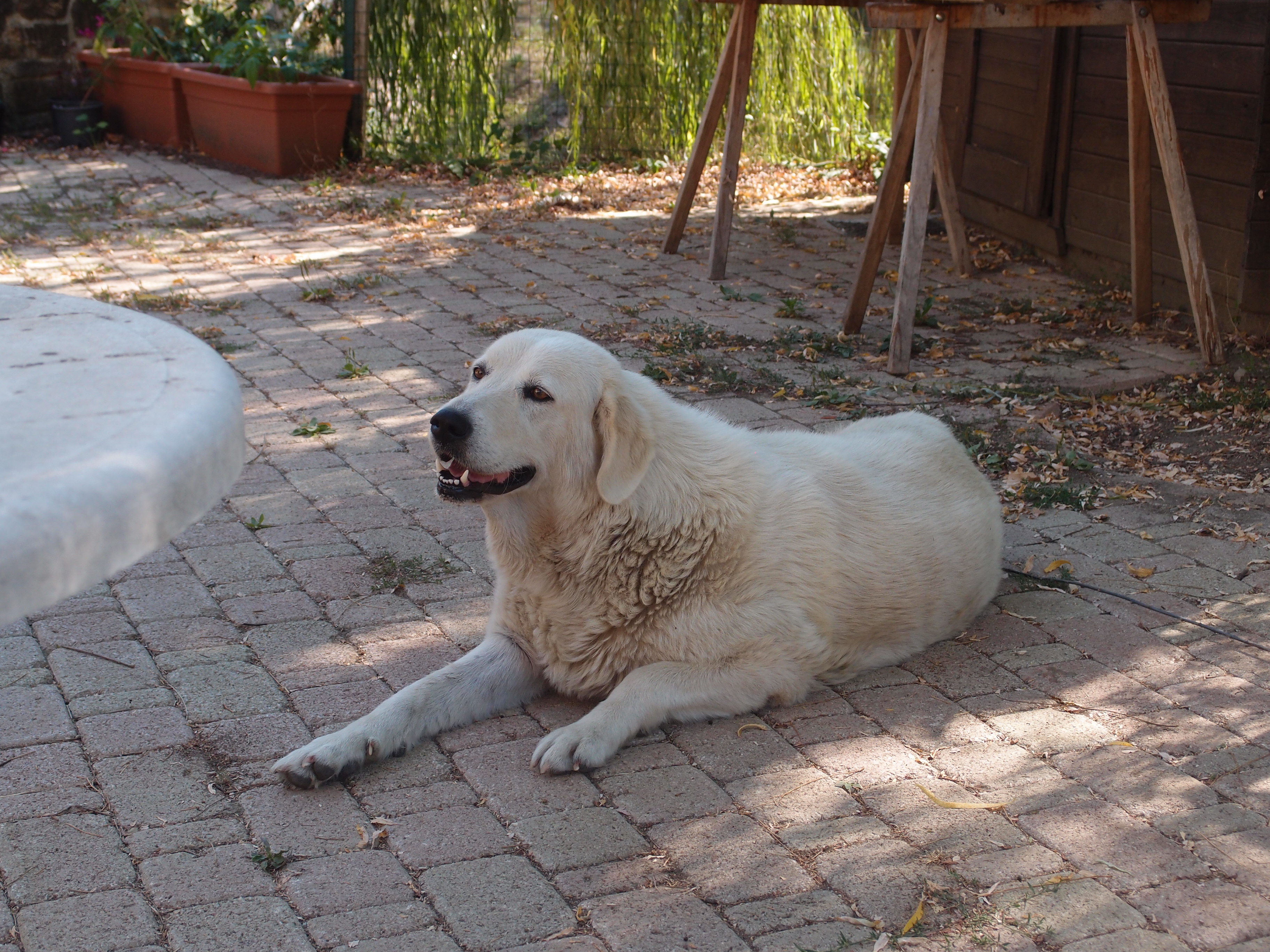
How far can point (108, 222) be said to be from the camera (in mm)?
9500

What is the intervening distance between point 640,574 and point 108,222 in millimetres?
7744

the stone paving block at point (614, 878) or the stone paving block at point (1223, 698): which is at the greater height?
the stone paving block at point (1223, 698)

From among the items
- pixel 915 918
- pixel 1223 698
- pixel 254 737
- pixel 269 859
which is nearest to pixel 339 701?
pixel 254 737

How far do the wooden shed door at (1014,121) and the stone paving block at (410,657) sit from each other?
697cm

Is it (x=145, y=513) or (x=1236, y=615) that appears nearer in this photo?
(x=145, y=513)

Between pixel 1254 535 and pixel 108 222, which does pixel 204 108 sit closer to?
pixel 108 222

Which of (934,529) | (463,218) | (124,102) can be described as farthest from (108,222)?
(934,529)

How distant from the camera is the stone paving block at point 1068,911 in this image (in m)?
2.49

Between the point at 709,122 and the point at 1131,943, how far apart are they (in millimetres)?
6899

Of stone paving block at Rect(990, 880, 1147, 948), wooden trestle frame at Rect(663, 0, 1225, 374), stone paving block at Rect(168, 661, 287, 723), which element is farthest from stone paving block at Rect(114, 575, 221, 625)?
wooden trestle frame at Rect(663, 0, 1225, 374)

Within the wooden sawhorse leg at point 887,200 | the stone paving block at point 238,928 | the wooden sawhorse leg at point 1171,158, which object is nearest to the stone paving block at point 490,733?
→ the stone paving block at point 238,928

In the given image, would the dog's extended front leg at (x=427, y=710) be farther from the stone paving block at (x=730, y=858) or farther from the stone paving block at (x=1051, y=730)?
the stone paving block at (x=1051, y=730)

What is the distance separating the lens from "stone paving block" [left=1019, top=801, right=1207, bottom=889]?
2.69 m

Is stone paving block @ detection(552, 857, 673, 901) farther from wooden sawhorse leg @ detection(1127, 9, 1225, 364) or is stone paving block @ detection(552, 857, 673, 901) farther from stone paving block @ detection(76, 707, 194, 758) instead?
wooden sawhorse leg @ detection(1127, 9, 1225, 364)
